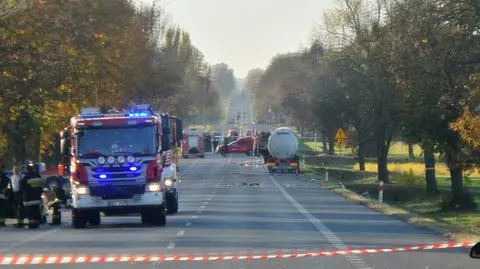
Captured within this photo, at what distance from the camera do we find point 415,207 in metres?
48.5

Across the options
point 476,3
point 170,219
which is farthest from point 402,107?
point 170,219

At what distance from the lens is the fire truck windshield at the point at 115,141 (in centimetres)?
2553

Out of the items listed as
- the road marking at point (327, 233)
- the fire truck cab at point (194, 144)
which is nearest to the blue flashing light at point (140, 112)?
the road marking at point (327, 233)

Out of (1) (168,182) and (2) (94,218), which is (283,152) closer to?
(1) (168,182)

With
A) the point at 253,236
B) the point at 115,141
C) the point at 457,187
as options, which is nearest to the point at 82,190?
the point at 115,141

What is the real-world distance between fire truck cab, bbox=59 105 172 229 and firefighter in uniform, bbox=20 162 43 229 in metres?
1.60

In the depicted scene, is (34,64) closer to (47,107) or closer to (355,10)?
(47,107)

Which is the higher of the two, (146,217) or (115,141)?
(115,141)

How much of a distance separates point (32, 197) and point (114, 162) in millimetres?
2897

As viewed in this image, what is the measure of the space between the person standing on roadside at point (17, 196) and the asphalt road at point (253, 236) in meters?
0.54

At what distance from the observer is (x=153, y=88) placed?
2640 inches

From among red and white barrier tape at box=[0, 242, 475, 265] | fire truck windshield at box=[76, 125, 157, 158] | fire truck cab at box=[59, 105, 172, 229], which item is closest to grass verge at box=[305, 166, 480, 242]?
red and white barrier tape at box=[0, 242, 475, 265]

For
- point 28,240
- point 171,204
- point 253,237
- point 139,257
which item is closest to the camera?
point 139,257

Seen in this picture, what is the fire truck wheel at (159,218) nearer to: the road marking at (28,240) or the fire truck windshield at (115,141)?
the fire truck windshield at (115,141)
